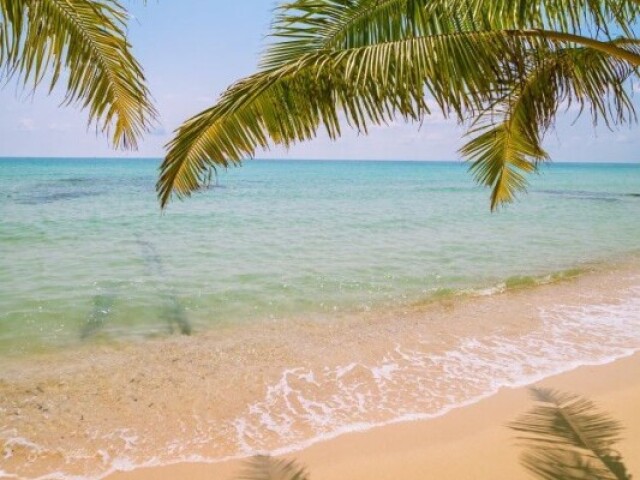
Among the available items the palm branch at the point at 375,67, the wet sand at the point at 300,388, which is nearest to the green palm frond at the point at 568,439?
the wet sand at the point at 300,388

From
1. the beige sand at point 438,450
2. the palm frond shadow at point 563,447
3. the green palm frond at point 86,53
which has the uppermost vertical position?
the green palm frond at point 86,53

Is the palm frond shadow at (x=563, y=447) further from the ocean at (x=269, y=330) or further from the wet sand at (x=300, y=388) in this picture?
the ocean at (x=269, y=330)

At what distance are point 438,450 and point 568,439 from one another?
873mm

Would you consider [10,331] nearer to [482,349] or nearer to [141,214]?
[482,349]

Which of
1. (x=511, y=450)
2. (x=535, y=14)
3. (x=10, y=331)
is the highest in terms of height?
(x=535, y=14)

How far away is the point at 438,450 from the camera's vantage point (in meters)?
3.27

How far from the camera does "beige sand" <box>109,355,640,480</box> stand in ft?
10.0

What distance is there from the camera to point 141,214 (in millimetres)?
17328

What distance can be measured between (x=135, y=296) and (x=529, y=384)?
5.65 meters

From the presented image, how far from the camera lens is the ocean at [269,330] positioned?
3727mm

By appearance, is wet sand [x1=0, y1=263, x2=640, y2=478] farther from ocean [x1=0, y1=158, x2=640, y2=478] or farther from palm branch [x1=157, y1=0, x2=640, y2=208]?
palm branch [x1=157, y1=0, x2=640, y2=208]

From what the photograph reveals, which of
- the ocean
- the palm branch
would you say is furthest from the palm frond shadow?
the palm branch

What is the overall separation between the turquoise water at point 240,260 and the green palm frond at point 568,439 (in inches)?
133

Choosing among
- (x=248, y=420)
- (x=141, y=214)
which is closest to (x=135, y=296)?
(x=248, y=420)
